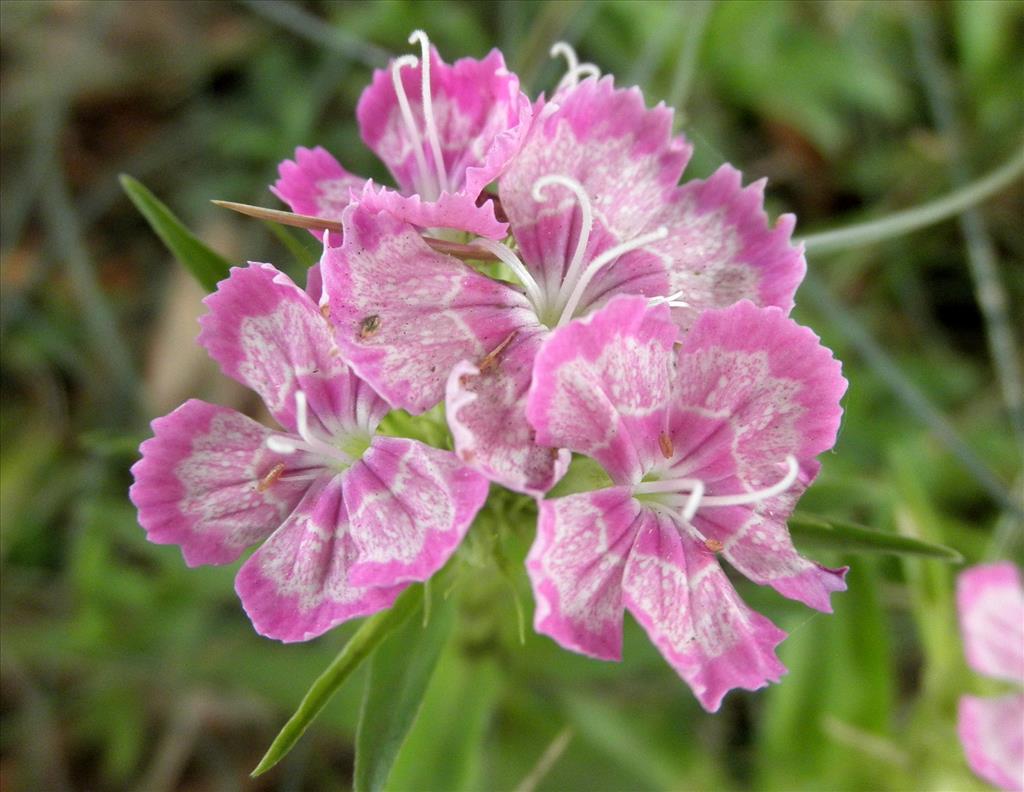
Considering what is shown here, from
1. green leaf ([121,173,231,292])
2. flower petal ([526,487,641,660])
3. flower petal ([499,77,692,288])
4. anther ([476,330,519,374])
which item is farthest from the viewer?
green leaf ([121,173,231,292])

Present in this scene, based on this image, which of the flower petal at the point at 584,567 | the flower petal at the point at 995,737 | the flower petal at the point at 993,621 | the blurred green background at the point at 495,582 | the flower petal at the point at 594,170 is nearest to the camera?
the flower petal at the point at 584,567

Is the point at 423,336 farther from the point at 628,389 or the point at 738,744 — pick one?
the point at 738,744

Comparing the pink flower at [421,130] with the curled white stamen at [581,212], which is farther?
the pink flower at [421,130]

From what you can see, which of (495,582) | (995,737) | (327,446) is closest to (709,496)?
(327,446)

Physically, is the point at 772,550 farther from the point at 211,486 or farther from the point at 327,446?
the point at 211,486

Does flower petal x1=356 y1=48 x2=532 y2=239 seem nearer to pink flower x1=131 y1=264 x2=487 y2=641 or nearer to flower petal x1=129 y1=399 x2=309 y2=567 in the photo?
pink flower x1=131 y1=264 x2=487 y2=641

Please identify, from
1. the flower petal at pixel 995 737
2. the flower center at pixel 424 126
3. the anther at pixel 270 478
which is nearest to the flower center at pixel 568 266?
the flower center at pixel 424 126

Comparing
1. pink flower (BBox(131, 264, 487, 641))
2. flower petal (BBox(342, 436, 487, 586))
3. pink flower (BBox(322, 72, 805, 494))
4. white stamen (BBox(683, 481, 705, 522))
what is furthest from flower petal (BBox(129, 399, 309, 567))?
white stamen (BBox(683, 481, 705, 522))

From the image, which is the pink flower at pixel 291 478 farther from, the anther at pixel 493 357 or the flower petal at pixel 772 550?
the flower petal at pixel 772 550
